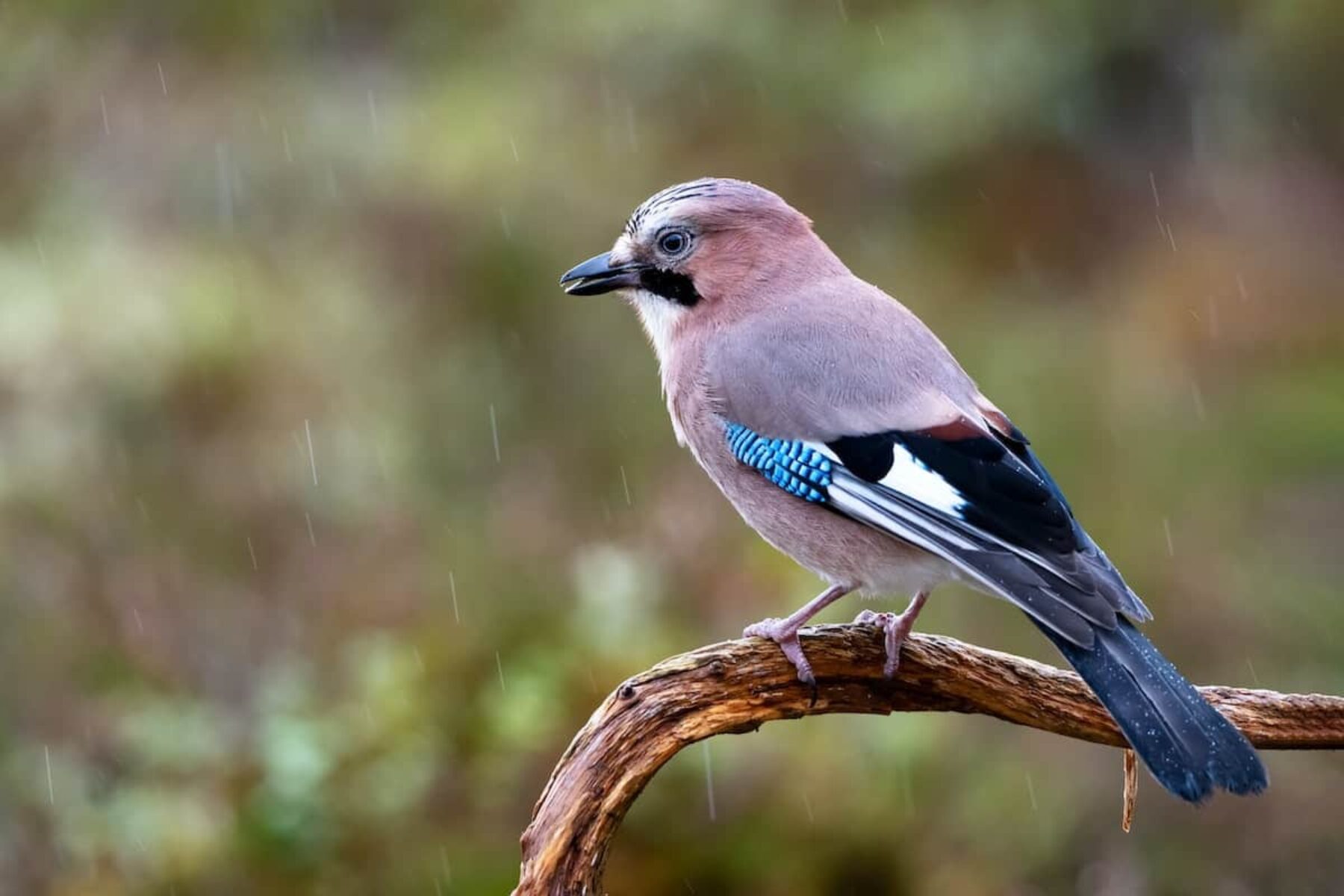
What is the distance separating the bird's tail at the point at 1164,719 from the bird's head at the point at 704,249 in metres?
1.22

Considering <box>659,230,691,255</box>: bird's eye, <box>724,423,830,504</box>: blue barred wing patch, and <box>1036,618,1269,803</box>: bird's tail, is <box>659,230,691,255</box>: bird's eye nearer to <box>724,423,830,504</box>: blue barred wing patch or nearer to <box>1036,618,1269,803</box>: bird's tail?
<box>724,423,830,504</box>: blue barred wing patch

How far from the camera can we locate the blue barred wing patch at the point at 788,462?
11.3ft

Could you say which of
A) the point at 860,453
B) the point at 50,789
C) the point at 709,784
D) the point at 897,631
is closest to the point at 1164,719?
the point at 897,631

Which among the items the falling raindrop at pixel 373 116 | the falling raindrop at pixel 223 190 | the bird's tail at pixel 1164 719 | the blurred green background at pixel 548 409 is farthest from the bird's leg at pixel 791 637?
the falling raindrop at pixel 373 116

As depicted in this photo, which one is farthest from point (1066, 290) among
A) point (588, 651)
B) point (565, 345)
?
point (588, 651)

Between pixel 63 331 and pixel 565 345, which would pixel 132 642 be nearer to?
pixel 63 331

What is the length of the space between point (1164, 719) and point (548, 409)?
188 inches

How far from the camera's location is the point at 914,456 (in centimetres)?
337

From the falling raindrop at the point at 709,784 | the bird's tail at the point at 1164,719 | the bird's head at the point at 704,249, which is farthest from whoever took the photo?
the falling raindrop at the point at 709,784

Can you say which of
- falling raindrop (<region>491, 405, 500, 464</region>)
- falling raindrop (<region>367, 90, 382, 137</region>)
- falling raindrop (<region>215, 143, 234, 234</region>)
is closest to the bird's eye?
falling raindrop (<region>491, 405, 500, 464</region>)

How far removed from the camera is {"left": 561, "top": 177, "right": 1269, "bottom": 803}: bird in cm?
299

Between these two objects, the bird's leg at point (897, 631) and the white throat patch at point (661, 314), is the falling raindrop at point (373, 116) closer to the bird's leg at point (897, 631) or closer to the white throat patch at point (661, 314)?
the white throat patch at point (661, 314)

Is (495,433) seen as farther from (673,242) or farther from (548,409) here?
(673,242)

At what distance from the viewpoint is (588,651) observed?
5074 millimetres
